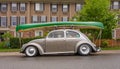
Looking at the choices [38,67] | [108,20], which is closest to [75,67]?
[38,67]

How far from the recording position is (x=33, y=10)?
194 ft

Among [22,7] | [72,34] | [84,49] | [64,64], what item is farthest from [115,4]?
[64,64]

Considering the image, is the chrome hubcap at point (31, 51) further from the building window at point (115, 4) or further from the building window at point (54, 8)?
the building window at point (115, 4)

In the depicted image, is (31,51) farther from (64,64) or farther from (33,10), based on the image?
(33,10)

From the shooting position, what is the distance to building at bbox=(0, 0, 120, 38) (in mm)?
58438

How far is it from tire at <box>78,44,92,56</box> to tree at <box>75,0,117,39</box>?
1158cm

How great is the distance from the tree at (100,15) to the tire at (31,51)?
12.4 m

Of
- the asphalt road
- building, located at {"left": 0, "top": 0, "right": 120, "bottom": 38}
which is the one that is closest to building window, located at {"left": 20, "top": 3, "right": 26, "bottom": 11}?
building, located at {"left": 0, "top": 0, "right": 120, "bottom": 38}

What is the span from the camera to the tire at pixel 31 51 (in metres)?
20.5

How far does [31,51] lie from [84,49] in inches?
126

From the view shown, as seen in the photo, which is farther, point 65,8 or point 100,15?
point 65,8

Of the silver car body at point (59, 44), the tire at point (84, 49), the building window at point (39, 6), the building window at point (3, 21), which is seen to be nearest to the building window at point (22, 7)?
the building window at point (39, 6)

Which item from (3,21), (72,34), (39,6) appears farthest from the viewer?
(39,6)

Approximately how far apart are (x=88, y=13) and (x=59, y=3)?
26553 mm
